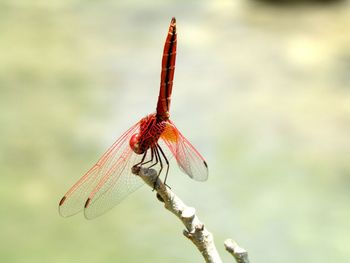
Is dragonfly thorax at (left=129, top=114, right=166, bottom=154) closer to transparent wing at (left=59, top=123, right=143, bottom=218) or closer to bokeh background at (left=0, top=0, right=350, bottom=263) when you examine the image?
transparent wing at (left=59, top=123, right=143, bottom=218)

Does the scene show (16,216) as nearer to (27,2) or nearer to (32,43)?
(32,43)

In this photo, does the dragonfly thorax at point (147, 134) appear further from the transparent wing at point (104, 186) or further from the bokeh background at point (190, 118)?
the bokeh background at point (190, 118)

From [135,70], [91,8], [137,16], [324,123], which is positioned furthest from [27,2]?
[324,123]

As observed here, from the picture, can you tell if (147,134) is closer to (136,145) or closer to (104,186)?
(136,145)

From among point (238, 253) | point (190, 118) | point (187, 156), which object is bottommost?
point (238, 253)

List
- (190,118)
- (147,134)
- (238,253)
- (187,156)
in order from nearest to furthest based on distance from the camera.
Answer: (238,253) → (147,134) → (187,156) → (190,118)

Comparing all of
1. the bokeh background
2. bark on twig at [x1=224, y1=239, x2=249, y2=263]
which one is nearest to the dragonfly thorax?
bark on twig at [x1=224, y1=239, x2=249, y2=263]

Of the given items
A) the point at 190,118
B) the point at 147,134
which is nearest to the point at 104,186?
the point at 147,134
